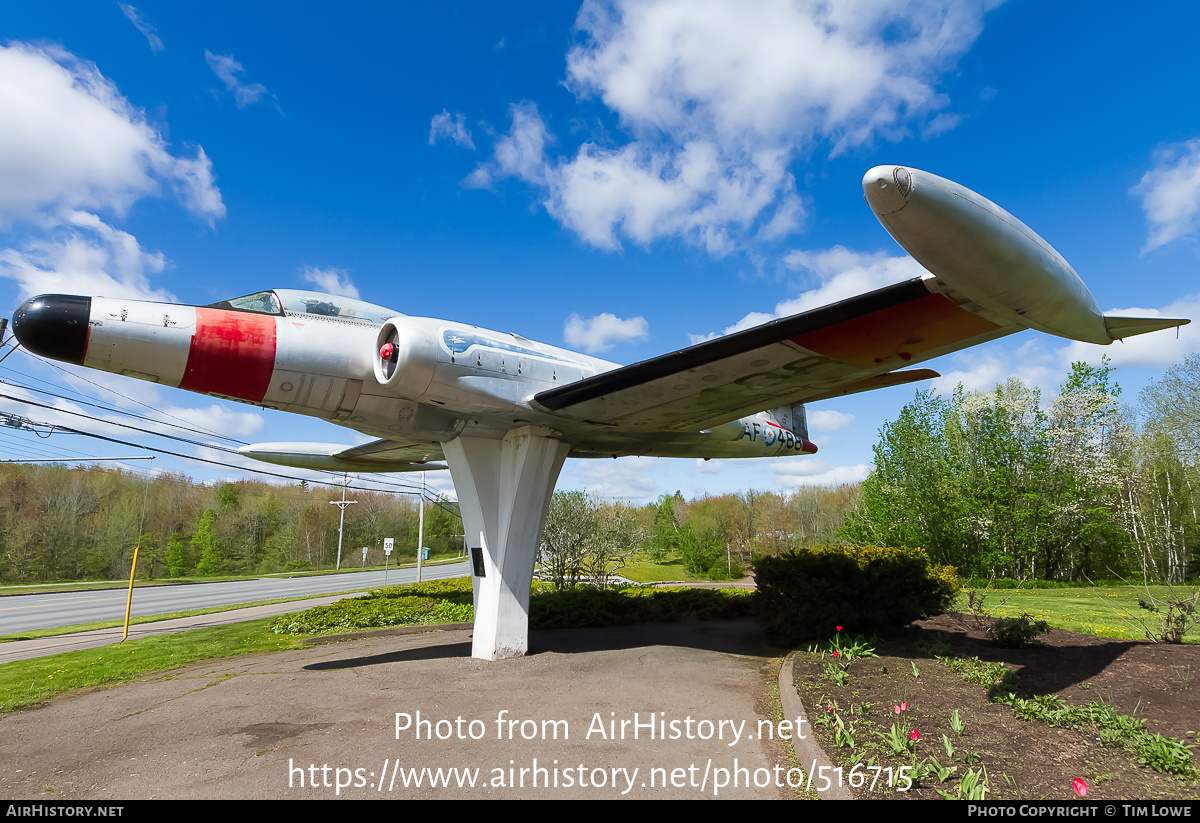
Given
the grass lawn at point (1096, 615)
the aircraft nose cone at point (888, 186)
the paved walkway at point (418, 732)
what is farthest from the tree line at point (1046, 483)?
the aircraft nose cone at point (888, 186)

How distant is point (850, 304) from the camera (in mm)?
5867

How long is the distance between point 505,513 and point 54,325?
21.1 ft

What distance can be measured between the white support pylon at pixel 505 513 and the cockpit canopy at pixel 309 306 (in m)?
2.58

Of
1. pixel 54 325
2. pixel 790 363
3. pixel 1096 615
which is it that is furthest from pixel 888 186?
pixel 1096 615

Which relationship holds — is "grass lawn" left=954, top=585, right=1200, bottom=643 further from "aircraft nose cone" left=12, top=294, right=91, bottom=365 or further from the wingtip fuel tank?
"aircraft nose cone" left=12, top=294, right=91, bottom=365

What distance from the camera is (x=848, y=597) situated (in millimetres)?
9367

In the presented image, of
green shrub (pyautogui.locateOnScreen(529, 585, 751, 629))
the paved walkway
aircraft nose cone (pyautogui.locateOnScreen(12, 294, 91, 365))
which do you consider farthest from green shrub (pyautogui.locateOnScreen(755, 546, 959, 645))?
aircraft nose cone (pyautogui.locateOnScreen(12, 294, 91, 365))

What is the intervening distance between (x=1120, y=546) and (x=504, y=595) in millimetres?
38064

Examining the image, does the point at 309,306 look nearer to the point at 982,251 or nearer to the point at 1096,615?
the point at 982,251

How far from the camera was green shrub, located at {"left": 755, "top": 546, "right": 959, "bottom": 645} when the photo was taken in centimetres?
925

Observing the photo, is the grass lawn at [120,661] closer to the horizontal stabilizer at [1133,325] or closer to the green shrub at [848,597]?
the green shrub at [848,597]

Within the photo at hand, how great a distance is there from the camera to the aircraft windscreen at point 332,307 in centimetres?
803
